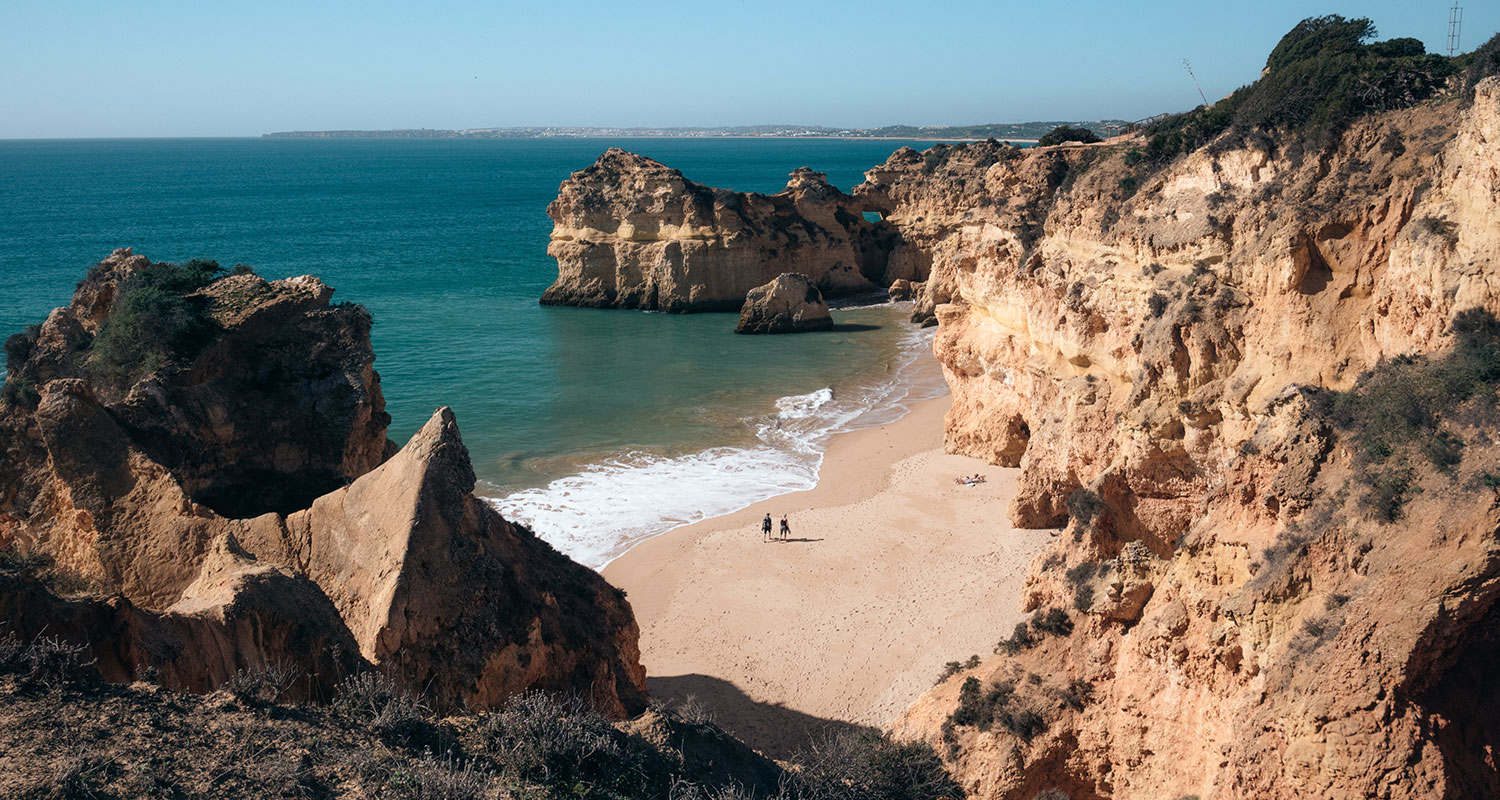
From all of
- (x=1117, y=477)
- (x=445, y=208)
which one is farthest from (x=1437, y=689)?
(x=445, y=208)

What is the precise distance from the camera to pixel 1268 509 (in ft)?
35.4

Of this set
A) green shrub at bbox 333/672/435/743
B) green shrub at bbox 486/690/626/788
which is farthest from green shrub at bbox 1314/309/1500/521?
green shrub at bbox 333/672/435/743

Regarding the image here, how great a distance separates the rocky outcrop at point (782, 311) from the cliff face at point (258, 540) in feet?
115

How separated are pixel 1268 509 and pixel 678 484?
19800 mm

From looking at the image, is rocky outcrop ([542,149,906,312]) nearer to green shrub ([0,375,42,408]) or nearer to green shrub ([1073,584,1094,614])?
green shrub ([0,375,42,408])

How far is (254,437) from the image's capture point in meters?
15.5

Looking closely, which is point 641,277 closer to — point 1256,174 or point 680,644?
point 680,644

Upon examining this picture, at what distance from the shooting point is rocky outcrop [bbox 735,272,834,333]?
50.4m

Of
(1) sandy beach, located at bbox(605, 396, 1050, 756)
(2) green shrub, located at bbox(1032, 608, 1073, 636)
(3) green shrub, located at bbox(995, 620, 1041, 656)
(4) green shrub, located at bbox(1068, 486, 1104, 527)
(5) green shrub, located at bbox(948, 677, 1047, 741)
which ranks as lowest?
(1) sandy beach, located at bbox(605, 396, 1050, 756)

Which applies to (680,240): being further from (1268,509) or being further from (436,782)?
(436,782)

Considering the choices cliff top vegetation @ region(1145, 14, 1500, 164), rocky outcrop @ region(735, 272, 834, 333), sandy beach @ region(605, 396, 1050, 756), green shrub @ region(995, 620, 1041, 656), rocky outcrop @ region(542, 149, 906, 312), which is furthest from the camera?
rocky outcrop @ region(542, 149, 906, 312)

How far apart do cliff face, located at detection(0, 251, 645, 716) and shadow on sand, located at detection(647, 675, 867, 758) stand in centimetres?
303

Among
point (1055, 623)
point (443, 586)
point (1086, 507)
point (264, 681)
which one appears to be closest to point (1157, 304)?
point (1086, 507)

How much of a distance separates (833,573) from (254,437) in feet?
40.3
